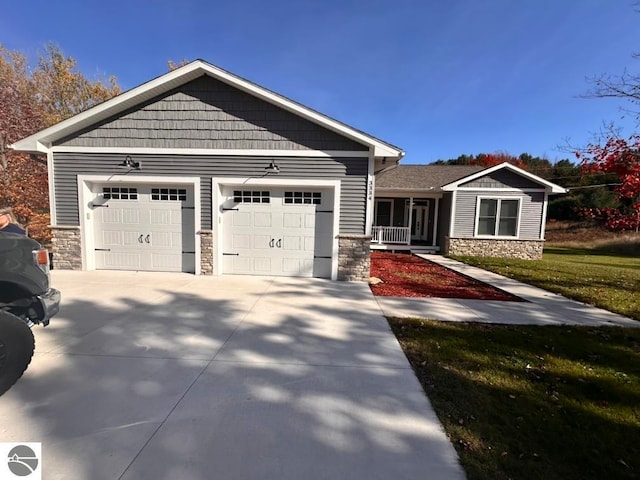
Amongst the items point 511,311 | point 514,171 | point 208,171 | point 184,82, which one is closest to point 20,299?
point 208,171

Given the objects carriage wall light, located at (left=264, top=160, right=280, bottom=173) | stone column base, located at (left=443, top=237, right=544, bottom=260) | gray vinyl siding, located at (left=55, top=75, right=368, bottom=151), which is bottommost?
stone column base, located at (left=443, top=237, right=544, bottom=260)

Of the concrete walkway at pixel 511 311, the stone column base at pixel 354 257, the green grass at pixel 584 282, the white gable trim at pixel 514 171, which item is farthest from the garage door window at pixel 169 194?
the white gable trim at pixel 514 171

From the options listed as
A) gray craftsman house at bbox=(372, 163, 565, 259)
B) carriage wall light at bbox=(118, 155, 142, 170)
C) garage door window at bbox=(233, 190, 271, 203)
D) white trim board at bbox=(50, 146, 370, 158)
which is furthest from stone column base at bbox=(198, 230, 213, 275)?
A: gray craftsman house at bbox=(372, 163, 565, 259)

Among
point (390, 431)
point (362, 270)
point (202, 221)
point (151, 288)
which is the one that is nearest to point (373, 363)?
point (390, 431)

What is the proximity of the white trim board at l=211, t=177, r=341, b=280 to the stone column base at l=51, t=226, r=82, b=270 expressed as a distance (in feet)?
11.7

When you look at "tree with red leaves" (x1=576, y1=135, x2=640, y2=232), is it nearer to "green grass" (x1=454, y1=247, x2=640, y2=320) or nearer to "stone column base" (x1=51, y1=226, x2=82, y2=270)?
"green grass" (x1=454, y1=247, x2=640, y2=320)

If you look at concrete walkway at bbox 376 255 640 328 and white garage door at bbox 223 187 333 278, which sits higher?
white garage door at bbox 223 187 333 278

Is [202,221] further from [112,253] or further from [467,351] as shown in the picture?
[467,351]

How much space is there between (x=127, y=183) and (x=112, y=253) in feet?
6.26

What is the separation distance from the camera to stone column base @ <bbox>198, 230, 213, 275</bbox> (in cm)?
786

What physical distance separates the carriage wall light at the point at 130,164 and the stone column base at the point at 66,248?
6.67 feet

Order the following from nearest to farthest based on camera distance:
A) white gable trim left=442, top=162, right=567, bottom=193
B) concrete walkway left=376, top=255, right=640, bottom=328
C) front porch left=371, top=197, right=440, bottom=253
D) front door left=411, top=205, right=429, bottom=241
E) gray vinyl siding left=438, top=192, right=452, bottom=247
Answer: concrete walkway left=376, top=255, right=640, bottom=328
white gable trim left=442, top=162, right=567, bottom=193
gray vinyl siding left=438, top=192, right=452, bottom=247
front porch left=371, top=197, right=440, bottom=253
front door left=411, top=205, right=429, bottom=241

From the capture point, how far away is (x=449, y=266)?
1080 cm

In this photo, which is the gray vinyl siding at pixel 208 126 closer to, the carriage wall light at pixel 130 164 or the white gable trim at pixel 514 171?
the carriage wall light at pixel 130 164
